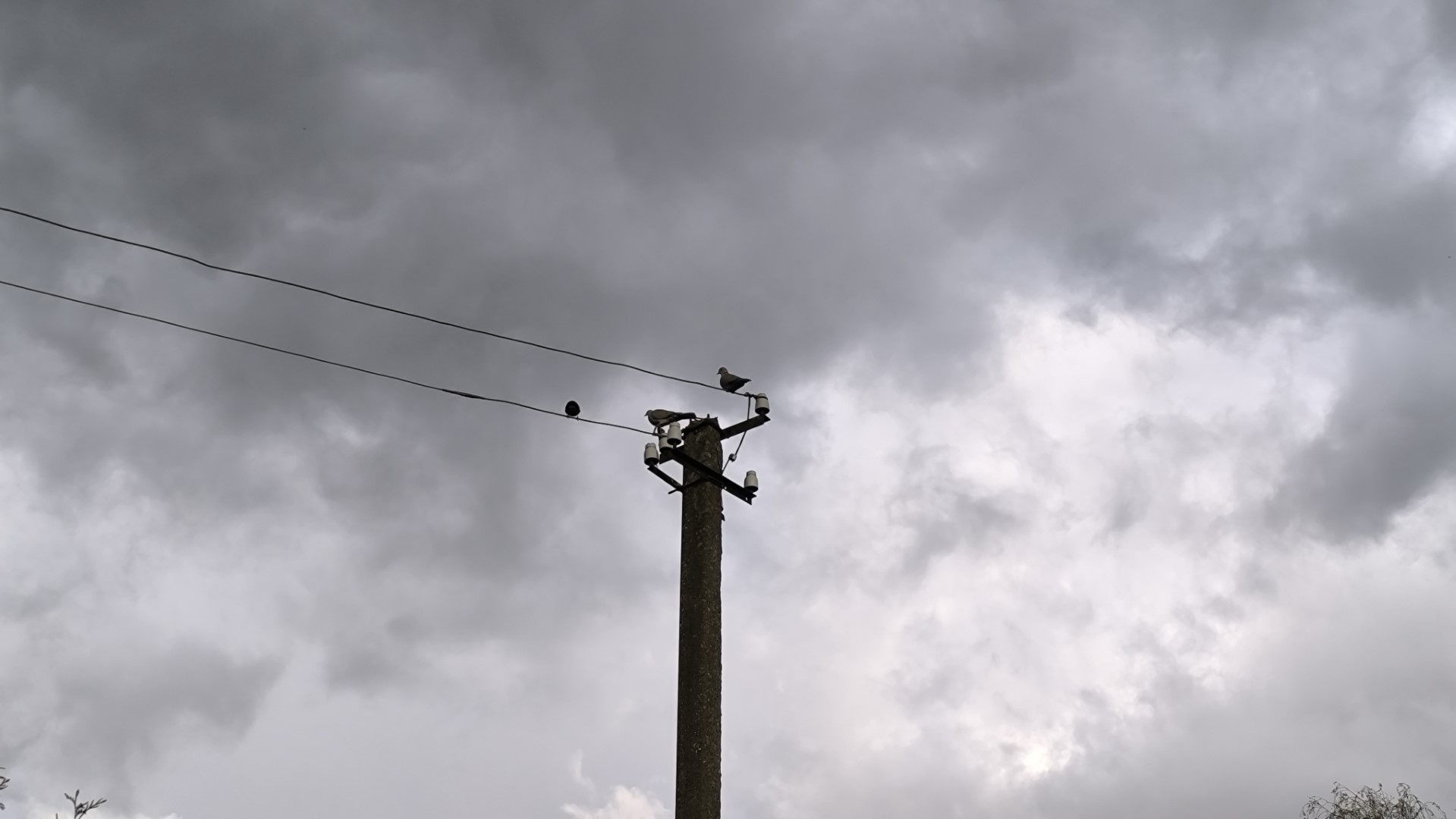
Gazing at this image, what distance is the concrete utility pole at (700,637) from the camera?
406 inches

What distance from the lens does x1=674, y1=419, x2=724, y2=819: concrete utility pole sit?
10320 millimetres

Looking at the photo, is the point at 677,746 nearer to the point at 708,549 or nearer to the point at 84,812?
the point at 708,549

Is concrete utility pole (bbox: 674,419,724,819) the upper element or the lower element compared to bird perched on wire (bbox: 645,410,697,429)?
lower

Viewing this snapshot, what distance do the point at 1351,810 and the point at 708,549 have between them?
23301 millimetres

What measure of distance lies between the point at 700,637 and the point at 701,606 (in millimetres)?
321

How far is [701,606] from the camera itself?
11148mm

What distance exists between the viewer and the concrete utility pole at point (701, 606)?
10344 mm

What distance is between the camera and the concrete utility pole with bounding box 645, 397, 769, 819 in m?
10.3

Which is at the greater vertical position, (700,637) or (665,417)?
(665,417)

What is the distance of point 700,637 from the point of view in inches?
432

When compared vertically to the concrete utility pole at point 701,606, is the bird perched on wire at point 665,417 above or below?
above

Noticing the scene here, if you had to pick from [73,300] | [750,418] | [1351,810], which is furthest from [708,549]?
[1351,810]

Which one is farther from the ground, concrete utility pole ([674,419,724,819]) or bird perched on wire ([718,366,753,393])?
bird perched on wire ([718,366,753,393])

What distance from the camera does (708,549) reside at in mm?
11461
